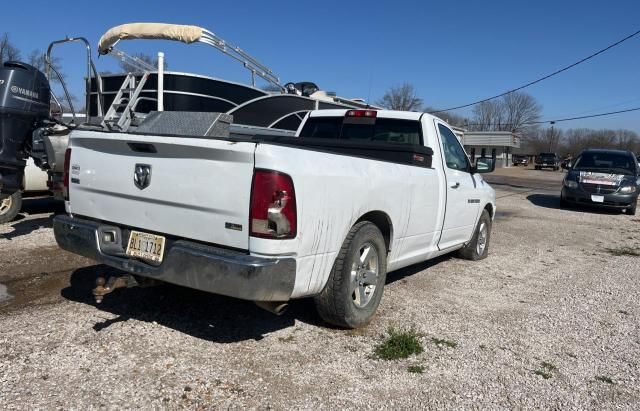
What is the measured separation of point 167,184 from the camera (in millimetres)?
3326

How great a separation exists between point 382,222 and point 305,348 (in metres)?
1.22

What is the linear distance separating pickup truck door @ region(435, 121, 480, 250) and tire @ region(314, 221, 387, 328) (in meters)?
1.53

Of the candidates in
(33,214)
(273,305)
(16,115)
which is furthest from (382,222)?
(33,214)

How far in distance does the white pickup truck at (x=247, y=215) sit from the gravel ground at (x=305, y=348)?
462 mm

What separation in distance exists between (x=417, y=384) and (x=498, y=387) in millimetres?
526

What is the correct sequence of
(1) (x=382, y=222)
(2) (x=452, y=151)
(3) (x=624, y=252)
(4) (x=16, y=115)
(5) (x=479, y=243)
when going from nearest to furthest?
(1) (x=382, y=222) < (2) (x=452, y=151) < (4) (x=16, y=115) < (5) (x=479, y=243) < (3) (x=624, y=252)

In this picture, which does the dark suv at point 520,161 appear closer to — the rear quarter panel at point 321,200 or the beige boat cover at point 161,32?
the beige boat cover at point 161,32

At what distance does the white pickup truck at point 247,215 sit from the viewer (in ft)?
9.92

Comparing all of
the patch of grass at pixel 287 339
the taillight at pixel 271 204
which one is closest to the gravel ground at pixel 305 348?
the patch of grass at pixel 287 339

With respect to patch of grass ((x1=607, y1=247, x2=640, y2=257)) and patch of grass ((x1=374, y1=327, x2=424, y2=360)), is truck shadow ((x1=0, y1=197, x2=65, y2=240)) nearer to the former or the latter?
patch of grass ((x1=374, y1=327, x2=424, y2=360))

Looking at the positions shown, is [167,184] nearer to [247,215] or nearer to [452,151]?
[247,215]

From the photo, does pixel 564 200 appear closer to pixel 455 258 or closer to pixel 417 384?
pixel 455 258

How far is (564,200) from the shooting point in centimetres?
1462

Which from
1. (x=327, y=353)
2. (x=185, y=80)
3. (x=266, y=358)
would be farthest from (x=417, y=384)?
(x=185, y=80)
